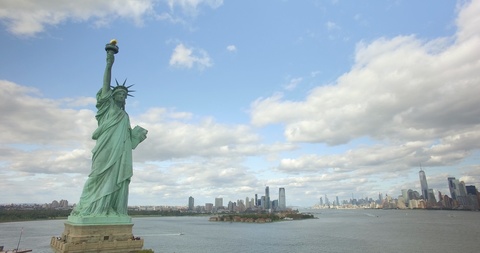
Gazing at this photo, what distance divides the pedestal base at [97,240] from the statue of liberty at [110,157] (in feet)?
2.46

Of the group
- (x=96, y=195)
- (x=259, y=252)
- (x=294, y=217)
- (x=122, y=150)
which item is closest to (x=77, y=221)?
(x=96, y=195)

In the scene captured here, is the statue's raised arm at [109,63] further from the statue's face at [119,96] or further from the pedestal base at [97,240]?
the pedestal base at [97,240]

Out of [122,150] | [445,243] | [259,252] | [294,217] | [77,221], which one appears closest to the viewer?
[77,221]

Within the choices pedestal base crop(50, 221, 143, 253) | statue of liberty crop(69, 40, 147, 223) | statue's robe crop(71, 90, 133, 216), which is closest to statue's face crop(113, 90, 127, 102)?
statue of liberty crop(69, 40, 147, 223)

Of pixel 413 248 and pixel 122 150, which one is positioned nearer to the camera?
pixel 122 150

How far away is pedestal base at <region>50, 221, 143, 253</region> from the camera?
24.4 metres

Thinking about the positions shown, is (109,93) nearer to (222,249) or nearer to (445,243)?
(222,249)

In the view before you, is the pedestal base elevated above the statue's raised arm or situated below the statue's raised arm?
below

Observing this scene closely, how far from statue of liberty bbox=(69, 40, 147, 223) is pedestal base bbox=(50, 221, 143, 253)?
2.46 ft

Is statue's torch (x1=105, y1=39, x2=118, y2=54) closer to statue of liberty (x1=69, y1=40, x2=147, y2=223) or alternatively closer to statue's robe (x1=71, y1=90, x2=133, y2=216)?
statue of liberty (x1=69, y1=40, x2=147, y2=223)

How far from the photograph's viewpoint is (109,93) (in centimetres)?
3075

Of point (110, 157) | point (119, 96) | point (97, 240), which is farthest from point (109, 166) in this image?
point (119, 96)

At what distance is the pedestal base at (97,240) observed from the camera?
24.4m

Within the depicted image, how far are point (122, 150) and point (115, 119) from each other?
319cm
